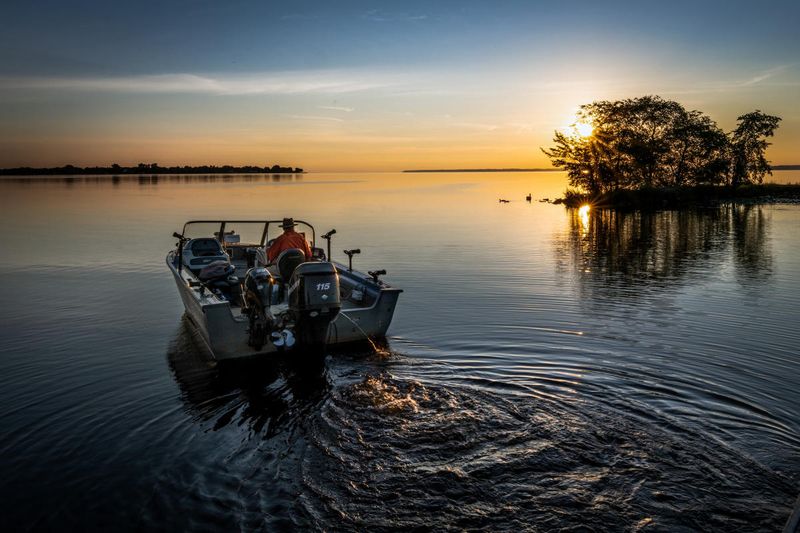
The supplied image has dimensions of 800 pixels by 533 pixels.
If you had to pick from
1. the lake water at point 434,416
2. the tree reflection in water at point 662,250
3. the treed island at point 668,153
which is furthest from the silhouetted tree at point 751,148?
the lake water at point 434,416

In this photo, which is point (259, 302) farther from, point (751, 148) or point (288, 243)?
point (751, 148)

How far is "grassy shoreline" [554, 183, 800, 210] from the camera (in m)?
53.4

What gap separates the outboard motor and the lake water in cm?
126

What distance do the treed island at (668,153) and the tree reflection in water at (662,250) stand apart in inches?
610

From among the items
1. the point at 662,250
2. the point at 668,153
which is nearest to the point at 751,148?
the point at 668,153

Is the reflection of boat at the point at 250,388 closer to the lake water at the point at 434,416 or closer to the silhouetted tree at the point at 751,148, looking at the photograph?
the lake water at the point at 434,416

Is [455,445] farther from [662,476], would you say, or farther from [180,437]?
[180,437]

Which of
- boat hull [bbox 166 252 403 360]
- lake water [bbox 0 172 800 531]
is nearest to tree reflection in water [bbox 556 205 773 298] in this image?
lake water [bbox 0 172 800 531]

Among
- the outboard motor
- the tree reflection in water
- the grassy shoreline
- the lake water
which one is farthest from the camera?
the grassy shoreline

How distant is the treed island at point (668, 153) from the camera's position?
5669cm

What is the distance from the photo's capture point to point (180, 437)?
23.2 ft

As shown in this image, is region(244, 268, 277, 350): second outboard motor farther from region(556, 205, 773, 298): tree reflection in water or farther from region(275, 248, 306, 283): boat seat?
region(556, 205, 773, 298): tree reflection in water

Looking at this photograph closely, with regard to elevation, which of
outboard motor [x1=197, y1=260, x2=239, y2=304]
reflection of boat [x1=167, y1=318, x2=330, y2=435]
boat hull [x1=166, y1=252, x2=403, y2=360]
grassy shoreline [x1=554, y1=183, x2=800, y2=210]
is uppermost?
grassy shoreline [x1=554, y1=183, x2=800, y2=210]

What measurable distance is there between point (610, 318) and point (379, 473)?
27.9 ft
